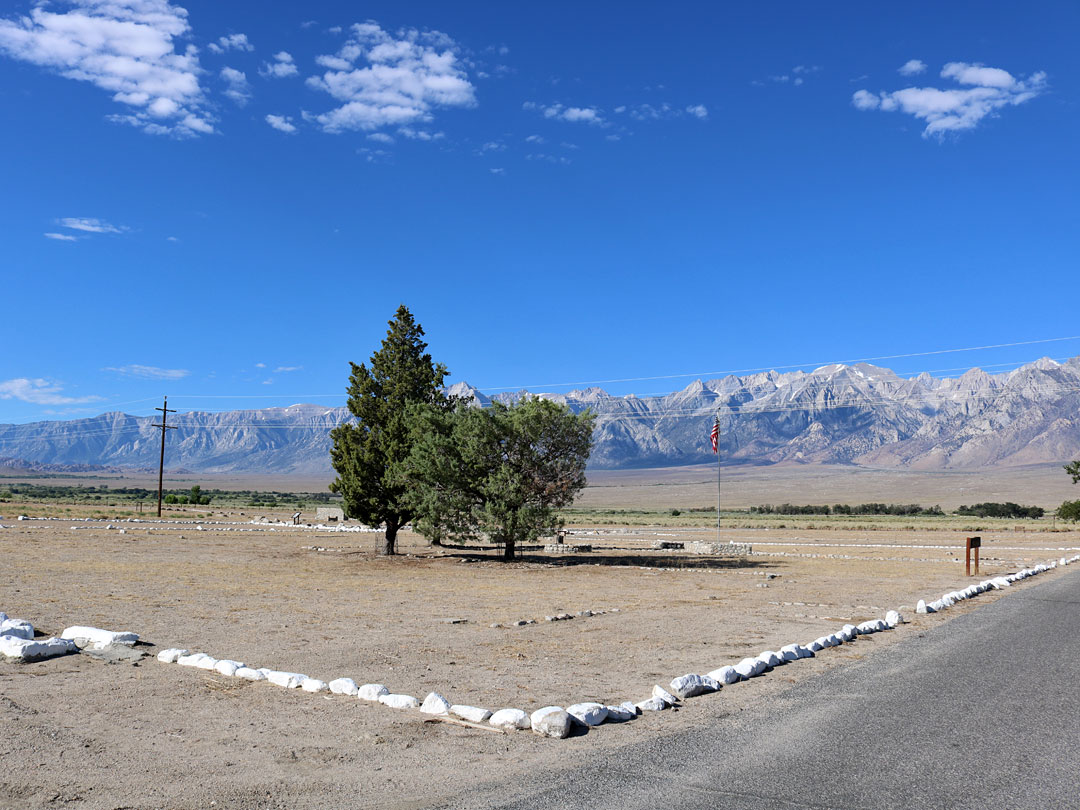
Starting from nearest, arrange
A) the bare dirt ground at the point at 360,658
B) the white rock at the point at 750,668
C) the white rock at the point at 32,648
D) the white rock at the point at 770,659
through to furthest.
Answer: the bare dirt ground at the point at 360,658, the white rock at the point at 750,668, the white rock at the point at 32,648, the white rock at the point at 770,659

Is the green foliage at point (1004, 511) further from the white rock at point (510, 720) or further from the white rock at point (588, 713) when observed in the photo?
the white rock at point (510, 720)

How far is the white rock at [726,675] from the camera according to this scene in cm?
1008

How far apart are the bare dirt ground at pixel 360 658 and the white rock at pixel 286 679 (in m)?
0.14

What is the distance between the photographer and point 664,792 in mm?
6262

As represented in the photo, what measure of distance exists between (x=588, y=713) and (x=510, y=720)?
0.77m

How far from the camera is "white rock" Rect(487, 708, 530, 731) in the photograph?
802cm

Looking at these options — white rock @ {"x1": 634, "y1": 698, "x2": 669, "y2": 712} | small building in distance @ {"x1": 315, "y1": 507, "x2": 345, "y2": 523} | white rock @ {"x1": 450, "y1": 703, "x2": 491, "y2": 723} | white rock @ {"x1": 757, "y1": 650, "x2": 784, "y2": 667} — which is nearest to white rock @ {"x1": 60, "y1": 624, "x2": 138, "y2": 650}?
white rock @ {"x1": 450, "y1": 703, "x2": 491, "y2": 723}

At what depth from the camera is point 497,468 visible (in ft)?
105

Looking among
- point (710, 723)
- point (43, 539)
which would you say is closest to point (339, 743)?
point (710, 723)

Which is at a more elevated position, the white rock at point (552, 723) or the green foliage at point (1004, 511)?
the white rock at point (552, 723)

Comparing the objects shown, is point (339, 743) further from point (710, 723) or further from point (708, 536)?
point (708, 536)

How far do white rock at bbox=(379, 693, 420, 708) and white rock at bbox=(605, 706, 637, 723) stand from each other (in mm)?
2011

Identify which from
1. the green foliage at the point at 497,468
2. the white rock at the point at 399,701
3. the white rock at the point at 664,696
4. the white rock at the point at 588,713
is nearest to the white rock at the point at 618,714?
the white rock at the point at 588,713

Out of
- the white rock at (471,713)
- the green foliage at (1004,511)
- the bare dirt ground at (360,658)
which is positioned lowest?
the green foliage at (1004,511)
